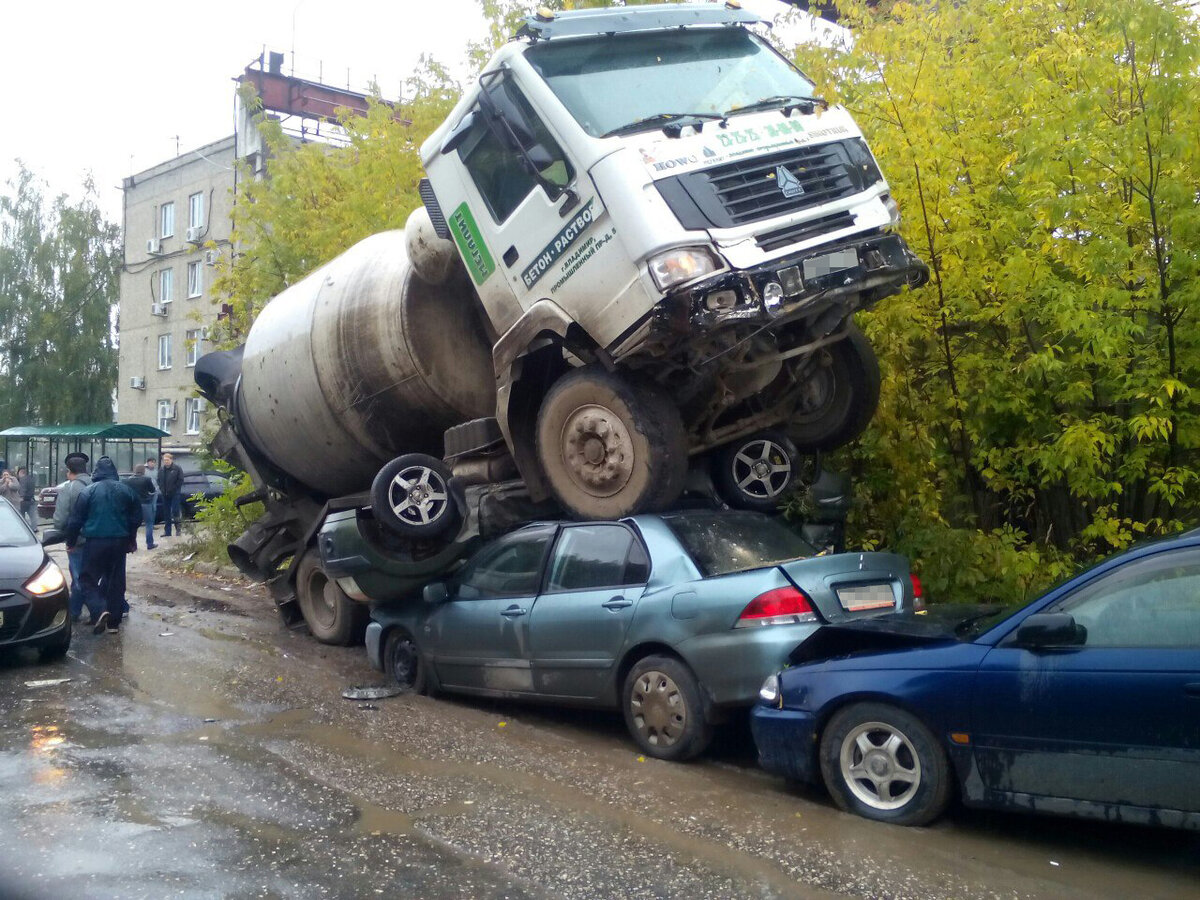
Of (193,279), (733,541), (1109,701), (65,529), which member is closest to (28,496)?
(193,279)

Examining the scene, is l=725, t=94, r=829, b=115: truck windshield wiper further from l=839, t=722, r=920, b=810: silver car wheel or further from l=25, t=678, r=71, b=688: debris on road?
l=25, t=678, r=71, b=688: debris on road

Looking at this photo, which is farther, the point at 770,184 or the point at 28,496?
the point at 28,496

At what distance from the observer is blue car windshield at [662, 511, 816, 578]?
6.50 meters

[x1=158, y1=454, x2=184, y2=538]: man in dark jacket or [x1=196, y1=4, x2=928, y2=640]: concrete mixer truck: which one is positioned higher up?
[x1=196, y1=4, x2=928, y2=640]: concrete mixer truck

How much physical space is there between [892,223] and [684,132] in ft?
4.61

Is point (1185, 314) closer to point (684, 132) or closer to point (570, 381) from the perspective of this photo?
point (684, 132)

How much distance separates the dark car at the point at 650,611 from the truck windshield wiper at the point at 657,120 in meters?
2.30

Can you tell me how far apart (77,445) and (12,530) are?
27.0 metres

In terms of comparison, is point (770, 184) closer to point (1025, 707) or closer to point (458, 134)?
point (458, 134)

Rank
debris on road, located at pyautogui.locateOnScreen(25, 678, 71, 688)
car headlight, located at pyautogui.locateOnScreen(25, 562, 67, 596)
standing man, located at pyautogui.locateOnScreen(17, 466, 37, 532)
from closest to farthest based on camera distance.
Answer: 1. debris on road, located at pyautogui.locateOnScreen(25, 678, 71, 688)
2. car headlight, located at pyautogui.locateOnScreen(25, 562, 67, 596)
3. standing man, located at pyautogui.locateOnScreen(17, 466, 37, 532)

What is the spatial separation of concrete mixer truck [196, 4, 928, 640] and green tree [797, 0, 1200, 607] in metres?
0.91

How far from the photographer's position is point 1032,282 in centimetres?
751

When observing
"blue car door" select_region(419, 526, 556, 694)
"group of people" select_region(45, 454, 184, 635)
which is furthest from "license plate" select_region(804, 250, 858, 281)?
"group of people" select_region(45, 454, 184, 635)

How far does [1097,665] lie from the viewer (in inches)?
180
